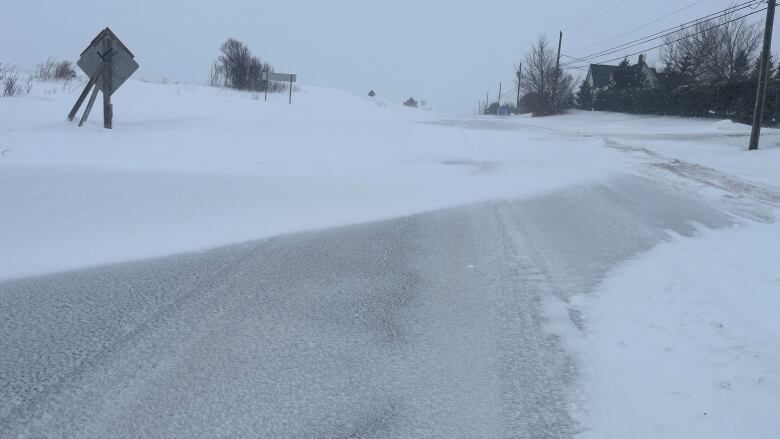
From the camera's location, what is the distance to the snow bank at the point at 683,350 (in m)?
3.30

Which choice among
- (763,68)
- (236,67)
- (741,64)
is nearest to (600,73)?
(741,64)

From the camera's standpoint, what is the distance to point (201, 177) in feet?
29.9

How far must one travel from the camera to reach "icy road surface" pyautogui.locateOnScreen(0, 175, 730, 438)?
3307 mm

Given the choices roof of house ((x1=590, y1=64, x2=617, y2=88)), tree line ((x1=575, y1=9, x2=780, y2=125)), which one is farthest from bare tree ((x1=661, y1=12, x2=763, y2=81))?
roof of house ((x1=590, y1=64, x2=617, y2=88))

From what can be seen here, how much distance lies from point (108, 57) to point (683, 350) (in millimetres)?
12250

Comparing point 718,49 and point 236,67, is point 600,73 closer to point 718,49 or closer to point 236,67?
point 718,49

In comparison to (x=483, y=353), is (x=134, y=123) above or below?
above

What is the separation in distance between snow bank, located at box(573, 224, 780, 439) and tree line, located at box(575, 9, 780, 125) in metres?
32.6

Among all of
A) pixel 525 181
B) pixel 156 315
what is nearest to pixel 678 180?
pixel 525 181

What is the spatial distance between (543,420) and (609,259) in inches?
141

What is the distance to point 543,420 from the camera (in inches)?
131

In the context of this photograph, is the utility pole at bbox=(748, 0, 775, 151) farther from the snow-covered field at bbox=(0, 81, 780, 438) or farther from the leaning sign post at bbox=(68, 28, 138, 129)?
the leaning sign post at bbox=(68, 28, 138, 129)

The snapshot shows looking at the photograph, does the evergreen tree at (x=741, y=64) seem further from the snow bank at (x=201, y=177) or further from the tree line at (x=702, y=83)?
the snow bank at (x=201, y=177)

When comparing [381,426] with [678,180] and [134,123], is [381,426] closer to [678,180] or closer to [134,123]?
[678,180]
